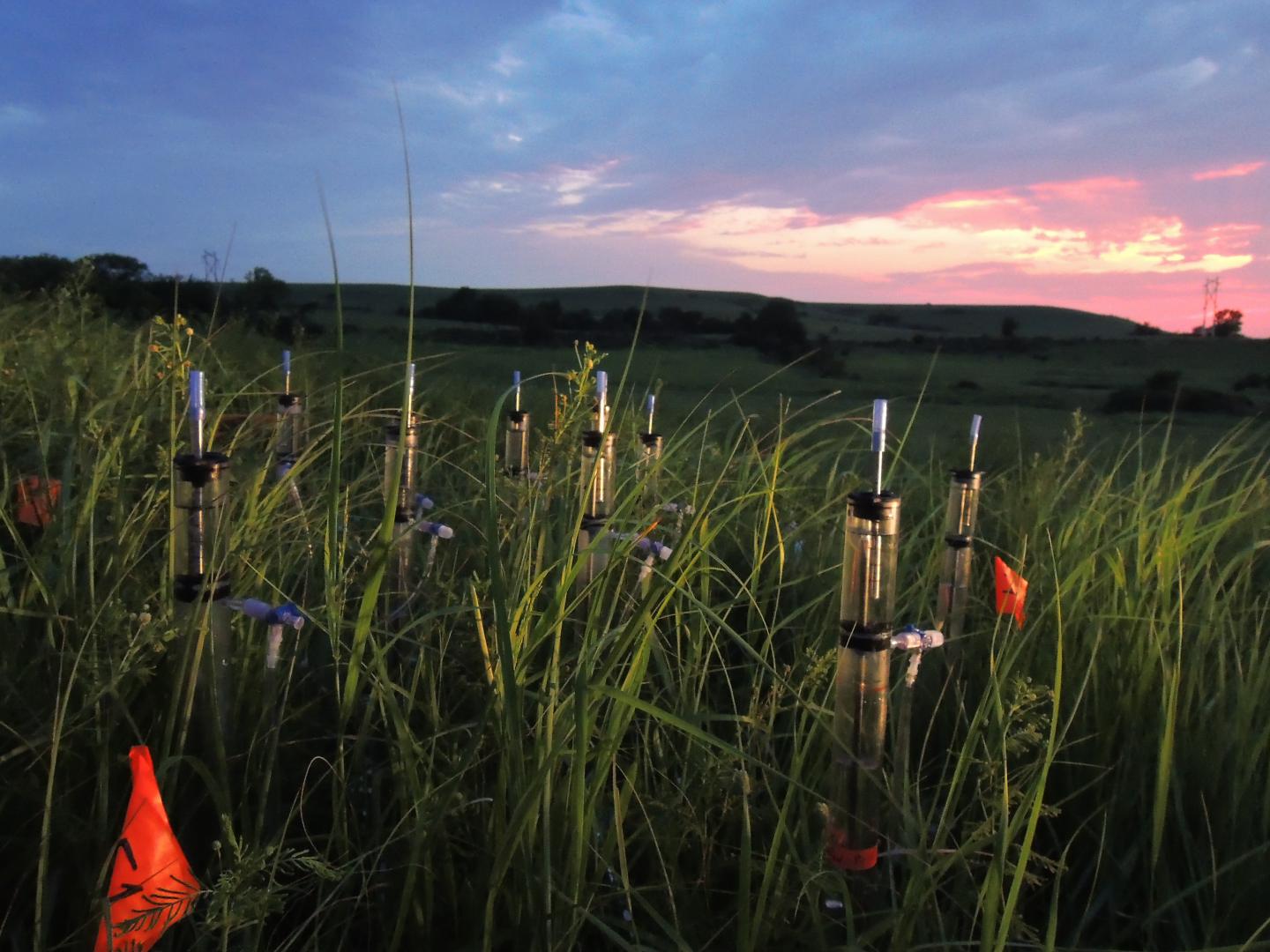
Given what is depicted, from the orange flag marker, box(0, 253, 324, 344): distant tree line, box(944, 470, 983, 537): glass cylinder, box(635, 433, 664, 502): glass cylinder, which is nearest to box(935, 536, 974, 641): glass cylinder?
box(944, 470, 983, 537): glass cylinder

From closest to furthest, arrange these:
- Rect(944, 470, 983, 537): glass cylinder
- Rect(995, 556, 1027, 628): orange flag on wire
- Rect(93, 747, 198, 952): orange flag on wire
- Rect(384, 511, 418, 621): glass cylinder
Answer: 1. Rect(93, 747, 198, 952): orange flag on wire
2. Rect(995, 556, 1027, 628): orange flag on wire
3. Rect(384, 511, 418, 621): glass cylinder
4. Rect(944, 470, 983, 537): glass cylinder

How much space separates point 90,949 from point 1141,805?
1326mm

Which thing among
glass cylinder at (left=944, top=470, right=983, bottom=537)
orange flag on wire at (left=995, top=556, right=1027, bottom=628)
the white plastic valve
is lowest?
orange flag on wire at (left=995, top=556, right=1027, bottom=628)

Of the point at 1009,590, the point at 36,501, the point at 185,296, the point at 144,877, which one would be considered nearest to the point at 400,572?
the point at 36,501

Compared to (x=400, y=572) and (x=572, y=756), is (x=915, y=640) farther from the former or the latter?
(x=400, y=572)

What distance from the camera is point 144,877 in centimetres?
83

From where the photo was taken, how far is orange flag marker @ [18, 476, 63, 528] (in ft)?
5.24

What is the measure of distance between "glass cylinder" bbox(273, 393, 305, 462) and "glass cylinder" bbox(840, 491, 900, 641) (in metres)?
1.50

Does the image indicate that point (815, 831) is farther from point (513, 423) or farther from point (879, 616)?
point (513, 423)

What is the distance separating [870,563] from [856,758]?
0.72ft

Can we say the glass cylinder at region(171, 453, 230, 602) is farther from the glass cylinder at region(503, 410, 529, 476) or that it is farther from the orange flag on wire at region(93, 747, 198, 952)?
the glass cylinder at region(503, 410, 529, 476)

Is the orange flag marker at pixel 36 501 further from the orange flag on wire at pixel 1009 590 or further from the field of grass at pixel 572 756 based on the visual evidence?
the orange flag on wire at pixel 1009 590

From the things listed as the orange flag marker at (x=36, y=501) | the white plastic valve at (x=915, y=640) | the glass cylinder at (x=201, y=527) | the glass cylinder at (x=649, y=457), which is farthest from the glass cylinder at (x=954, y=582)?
the orange flag marker at (x=36, y=501)

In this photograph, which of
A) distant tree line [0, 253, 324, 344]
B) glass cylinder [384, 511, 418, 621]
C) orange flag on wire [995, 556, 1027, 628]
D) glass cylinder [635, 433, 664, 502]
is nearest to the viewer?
orange flag on wire [995, 556, 1027, 628]
